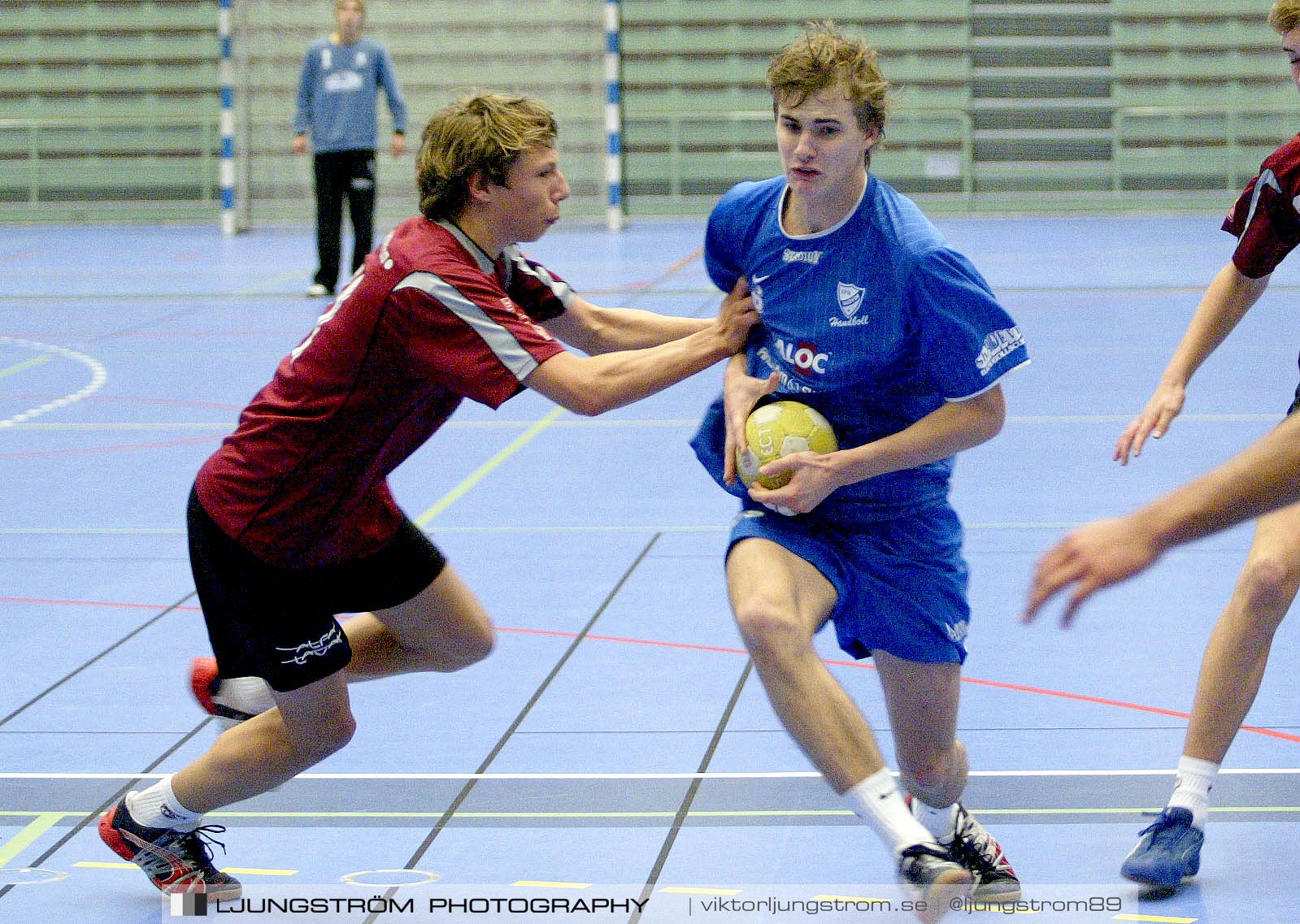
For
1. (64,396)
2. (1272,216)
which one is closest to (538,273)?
(1272,216)

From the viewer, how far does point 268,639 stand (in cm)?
312

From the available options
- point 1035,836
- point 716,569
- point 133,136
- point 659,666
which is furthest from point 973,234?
point 1035,836

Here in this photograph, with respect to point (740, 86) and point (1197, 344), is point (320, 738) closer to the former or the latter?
point (1197, 344)

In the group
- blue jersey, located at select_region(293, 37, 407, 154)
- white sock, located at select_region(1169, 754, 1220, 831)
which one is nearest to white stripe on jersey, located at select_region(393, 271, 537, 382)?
white sock, located at select_region(1169, 754, 1220, 831)

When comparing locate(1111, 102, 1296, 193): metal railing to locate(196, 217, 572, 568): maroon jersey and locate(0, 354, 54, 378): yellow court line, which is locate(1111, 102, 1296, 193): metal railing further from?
locate(196, 217, 572, 568): maroon jersey

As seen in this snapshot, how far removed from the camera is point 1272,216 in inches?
132

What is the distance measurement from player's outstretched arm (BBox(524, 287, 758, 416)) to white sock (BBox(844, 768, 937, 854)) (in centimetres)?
84

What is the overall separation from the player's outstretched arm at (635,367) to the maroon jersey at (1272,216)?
41.7 inches

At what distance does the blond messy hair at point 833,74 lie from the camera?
10.00 feet

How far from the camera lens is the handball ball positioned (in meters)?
3.05

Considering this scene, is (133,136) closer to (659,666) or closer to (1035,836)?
(659,666)

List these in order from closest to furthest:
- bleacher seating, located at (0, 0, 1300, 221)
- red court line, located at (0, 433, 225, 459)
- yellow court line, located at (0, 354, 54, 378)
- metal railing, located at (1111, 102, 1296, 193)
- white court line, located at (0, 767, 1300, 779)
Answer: white court line, located at (0, 767, 1300, 779) < red court line, located at (0, 433, 225, 459) < yellow court line, located at (0, 354, 54, 378) < metal railing, located at (1111, 102, 1296, 193) < bleacher seating, located at (0, 0, 1300, 221)

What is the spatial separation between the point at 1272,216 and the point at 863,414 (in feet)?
3.24

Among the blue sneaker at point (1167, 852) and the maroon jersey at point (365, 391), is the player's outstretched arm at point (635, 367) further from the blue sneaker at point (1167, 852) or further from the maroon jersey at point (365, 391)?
the blue sneaker at point (1167, 852)
